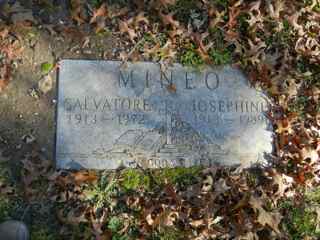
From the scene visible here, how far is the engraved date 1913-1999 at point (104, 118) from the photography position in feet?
14.9

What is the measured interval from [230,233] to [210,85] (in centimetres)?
140

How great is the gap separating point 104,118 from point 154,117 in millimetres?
469

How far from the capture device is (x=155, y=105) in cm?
462

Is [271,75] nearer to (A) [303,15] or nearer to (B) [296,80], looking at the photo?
(B) [296,80]

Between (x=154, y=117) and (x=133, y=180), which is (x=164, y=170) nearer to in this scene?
(x=133, y=180)

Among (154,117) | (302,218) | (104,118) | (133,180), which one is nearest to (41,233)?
(133,180)

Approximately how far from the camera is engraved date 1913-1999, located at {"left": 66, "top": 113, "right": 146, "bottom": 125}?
4527 mm

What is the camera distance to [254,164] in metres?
4.58

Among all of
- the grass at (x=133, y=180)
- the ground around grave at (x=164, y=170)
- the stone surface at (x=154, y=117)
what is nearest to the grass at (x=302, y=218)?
the ground around grave at (x=164, y=170)

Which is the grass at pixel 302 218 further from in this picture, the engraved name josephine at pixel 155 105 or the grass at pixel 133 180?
the grass at pixel 133 180

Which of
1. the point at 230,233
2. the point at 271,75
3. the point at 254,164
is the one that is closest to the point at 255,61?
the point at 271,75

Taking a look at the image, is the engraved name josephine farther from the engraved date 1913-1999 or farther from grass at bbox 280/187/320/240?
grass at bbox 280/187/320/240

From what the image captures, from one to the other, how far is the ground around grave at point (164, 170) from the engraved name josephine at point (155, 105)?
0.60 feet

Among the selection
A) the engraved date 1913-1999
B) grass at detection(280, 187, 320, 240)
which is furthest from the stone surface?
grass at detection(280, 187, 320, 240)
